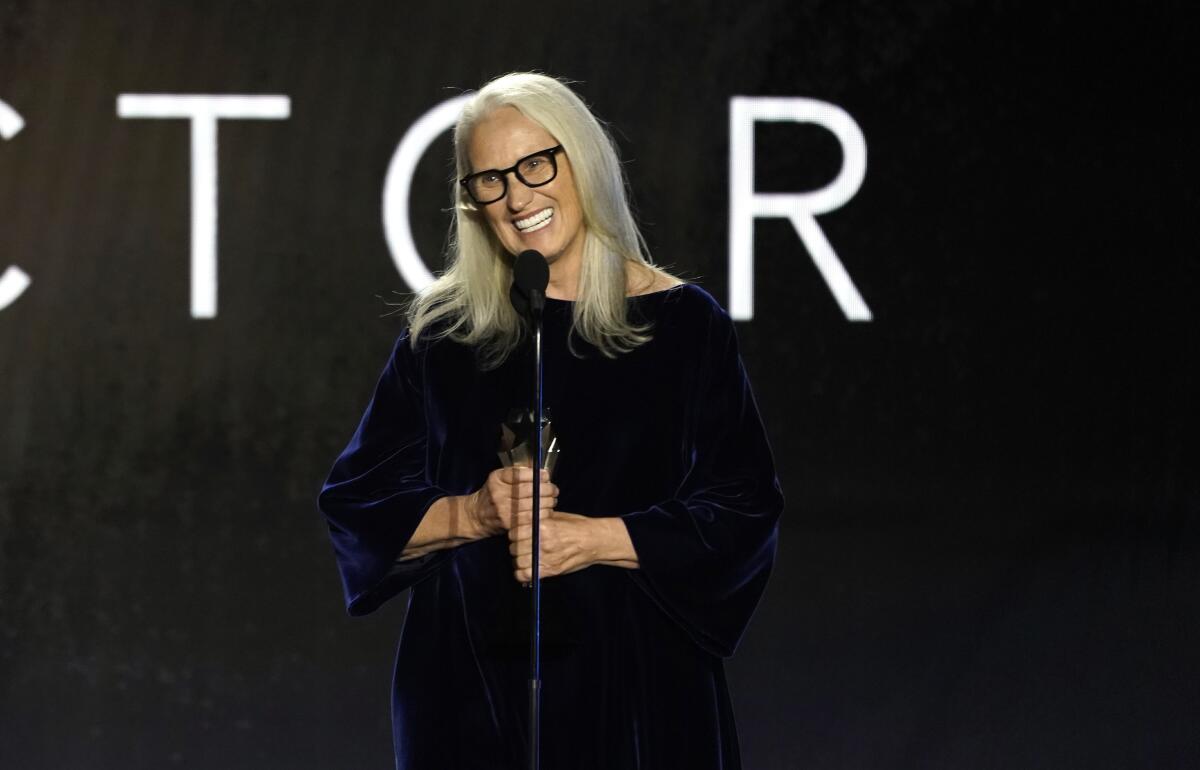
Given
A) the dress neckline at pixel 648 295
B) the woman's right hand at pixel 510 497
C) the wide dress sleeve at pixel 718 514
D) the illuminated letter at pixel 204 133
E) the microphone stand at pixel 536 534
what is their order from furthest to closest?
1. the illuminated letter at pixel 204 133
2. the dress neckline at pixel 648 295
3. the wide dress sleeve at pixel 718 514
4. the woman's right hand at pixel 510 497
5. the microphone stand at pixel 536 534

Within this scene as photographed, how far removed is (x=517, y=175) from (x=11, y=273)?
7.15 feet

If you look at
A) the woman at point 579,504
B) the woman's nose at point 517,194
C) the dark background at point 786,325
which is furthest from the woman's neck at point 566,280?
the dark background at point 786,325

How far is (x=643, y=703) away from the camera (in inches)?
69.1

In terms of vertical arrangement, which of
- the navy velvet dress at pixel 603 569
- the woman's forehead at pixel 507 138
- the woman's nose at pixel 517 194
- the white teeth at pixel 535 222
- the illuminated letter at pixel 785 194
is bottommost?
the navy velvet dress at pixel 603 569

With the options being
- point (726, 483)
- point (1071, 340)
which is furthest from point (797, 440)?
point (726, 483)

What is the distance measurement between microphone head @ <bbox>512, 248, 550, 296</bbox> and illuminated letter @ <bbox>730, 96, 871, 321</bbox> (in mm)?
1983

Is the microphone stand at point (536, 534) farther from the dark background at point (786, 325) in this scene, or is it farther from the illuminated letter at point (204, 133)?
the illuminated letter at point (204, 133)

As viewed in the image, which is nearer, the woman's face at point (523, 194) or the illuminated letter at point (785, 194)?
the woman's face at point (523, 194)

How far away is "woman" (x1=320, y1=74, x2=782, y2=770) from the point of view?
5.71 ft

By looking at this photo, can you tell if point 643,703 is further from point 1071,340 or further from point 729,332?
point 1071,340

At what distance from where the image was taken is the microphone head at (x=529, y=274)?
5.00 feet

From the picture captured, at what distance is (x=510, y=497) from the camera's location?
162cm

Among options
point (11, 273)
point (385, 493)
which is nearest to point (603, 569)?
point (385, 493)

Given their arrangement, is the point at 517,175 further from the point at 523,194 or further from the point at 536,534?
the point at 536,534
